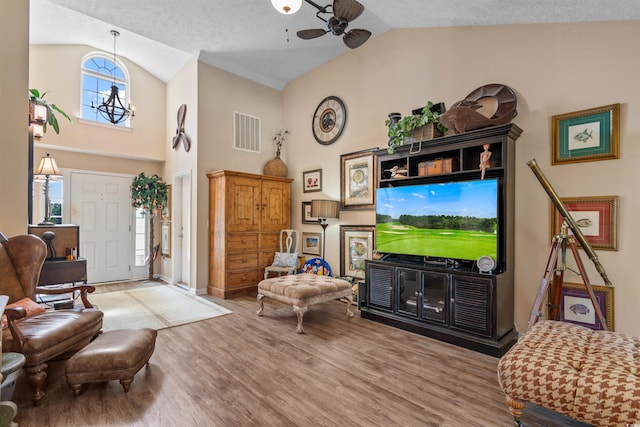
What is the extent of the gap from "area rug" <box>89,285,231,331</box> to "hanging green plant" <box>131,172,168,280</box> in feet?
4.43

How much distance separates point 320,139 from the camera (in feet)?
17.3

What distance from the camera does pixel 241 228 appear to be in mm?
5031

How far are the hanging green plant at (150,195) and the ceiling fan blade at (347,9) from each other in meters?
4.90

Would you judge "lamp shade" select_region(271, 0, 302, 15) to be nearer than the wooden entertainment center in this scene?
Yes

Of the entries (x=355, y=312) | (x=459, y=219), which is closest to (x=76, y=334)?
(x=355, y=312)

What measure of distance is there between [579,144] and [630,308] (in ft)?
4.88

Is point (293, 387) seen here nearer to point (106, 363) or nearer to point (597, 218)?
point (106, 363)

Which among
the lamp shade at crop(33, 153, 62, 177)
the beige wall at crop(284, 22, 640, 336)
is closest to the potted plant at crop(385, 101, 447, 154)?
the beige wall at crop(284, 22, 640, 336)

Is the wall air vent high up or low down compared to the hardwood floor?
up

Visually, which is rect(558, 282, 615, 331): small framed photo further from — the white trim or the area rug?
the white trim

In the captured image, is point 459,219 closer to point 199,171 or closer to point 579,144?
point 579,144

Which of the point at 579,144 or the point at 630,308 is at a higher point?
the point at 579,144

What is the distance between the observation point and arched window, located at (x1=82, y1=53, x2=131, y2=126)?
5.66 meters

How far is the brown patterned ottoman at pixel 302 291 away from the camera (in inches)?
133
